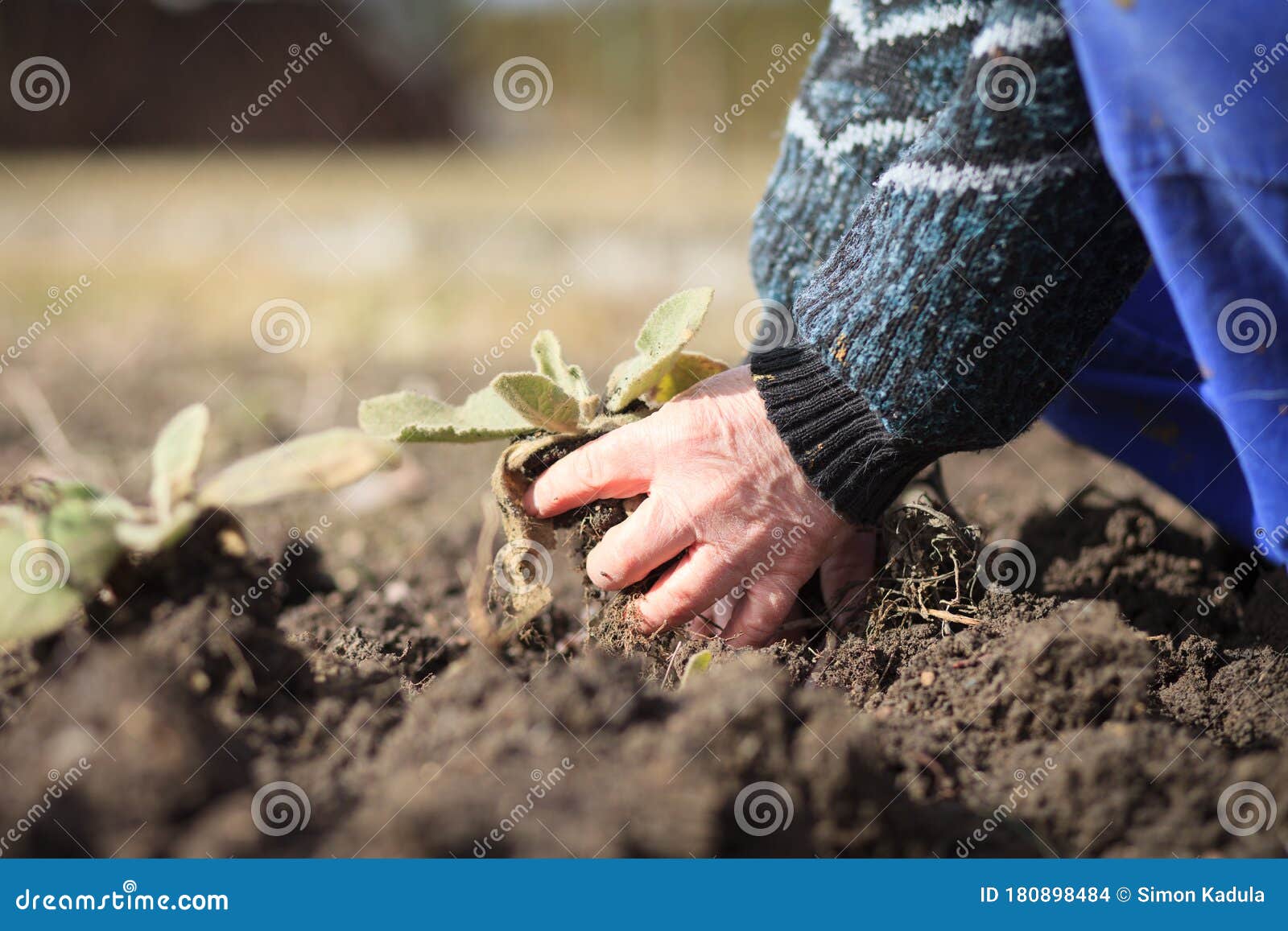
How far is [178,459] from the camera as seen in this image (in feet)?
3.49

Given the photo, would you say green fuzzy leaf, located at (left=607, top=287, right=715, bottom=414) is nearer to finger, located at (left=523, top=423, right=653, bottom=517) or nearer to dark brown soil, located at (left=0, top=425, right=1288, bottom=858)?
finger, located at (left=523, top=423, right=653, bottom=517)

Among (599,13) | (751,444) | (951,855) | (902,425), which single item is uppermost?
(599,13)

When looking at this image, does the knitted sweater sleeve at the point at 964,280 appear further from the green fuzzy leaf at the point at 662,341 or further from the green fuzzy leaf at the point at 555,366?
the green fuzzy leaf at the point at 555,366

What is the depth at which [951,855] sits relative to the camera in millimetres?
847

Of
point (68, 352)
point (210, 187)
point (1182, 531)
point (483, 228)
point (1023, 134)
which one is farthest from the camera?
point (210, 187)

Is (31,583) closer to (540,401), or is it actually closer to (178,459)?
(178,459)

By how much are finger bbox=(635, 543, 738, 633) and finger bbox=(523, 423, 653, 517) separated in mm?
111

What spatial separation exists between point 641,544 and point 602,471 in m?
0.10

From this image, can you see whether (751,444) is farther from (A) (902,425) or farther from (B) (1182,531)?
(B) (1182,531)

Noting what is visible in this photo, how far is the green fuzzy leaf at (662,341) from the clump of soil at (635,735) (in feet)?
0.97

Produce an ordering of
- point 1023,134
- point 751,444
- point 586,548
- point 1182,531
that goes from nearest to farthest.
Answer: point 1023,134 < point 751,444 < point 586,548 < point 1182,531

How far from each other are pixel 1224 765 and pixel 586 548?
2.47 ft

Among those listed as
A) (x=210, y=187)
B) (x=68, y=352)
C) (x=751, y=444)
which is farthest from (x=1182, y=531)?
(x=210, y=187)

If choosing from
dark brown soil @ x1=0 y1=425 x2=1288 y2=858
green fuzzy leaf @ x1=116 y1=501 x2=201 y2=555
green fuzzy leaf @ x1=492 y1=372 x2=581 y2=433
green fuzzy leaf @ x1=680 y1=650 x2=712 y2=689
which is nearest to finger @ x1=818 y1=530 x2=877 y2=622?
dark brown soil @ x1=0 y1=425 x2=1288 y2=858
